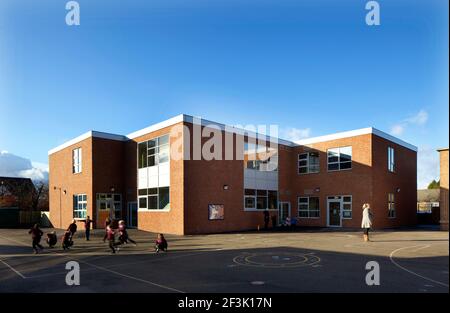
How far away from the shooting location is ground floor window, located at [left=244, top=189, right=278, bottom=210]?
26.5 m

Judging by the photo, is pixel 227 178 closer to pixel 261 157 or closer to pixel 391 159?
pixel 261 157

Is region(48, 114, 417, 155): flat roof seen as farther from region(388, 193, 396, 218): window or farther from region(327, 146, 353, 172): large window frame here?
region(388, 193, 396, 218): window

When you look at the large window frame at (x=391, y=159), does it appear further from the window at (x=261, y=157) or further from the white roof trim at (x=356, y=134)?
the window at (x=261, y=157)

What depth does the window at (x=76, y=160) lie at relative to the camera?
3000 centimetres

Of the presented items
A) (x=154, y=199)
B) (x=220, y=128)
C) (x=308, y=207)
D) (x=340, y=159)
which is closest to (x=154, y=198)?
(x=154, y=199)

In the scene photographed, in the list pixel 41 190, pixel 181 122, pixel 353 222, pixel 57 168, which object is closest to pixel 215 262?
pixel 181 122

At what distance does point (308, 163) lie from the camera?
1179 inches

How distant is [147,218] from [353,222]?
558 inches

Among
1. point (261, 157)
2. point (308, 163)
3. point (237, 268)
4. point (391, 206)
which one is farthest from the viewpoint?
point (308, 163)

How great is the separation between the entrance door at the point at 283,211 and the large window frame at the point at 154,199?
988 cm

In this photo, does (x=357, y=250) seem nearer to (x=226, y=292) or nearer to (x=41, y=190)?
(x=226, y=292)

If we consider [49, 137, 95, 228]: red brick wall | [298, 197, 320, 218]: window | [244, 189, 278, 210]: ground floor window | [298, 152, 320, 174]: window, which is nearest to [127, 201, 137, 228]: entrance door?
[49, 137, 95, 228]: red brick wall

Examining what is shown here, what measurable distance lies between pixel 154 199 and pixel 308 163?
12528 mm

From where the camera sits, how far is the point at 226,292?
8117 millimetres
